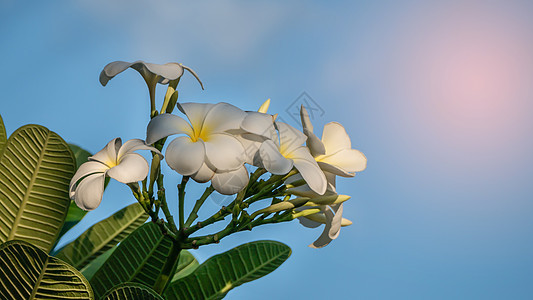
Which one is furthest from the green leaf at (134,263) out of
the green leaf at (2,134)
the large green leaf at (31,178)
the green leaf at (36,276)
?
the green leaf at (2,134)

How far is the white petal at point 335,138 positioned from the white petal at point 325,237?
113 mm

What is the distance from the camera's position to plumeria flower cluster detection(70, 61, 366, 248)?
0.69 m

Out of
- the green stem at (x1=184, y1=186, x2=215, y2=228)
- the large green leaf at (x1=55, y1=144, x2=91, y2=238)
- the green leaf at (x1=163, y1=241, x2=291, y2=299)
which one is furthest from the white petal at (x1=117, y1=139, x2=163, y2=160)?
the large green leaf at (x1=55, y1=144, x2=91, y2=238)

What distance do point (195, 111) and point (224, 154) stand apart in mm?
115

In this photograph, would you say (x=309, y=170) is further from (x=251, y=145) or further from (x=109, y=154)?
(x=109, y=154)

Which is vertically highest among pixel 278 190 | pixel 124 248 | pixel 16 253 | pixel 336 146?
Answer: pixel 336 146

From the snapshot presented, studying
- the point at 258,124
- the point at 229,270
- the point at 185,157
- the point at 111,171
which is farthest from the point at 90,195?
the point at 229,270

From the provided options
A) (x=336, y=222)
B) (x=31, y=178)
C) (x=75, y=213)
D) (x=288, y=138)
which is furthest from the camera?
(x=75, y=213)

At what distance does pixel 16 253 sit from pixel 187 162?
0.34 metres

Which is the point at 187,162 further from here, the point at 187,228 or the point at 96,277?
the point at 96,277

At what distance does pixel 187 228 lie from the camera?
79 cm

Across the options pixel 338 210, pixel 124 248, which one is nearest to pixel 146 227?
pixel 124 248

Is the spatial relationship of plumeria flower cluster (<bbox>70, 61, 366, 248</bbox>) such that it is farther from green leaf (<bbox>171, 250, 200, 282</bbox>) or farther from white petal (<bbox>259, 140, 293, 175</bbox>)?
→ green leaf (<bbox>171, 250, 200, 282</bbox>)

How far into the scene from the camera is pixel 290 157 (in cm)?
76
